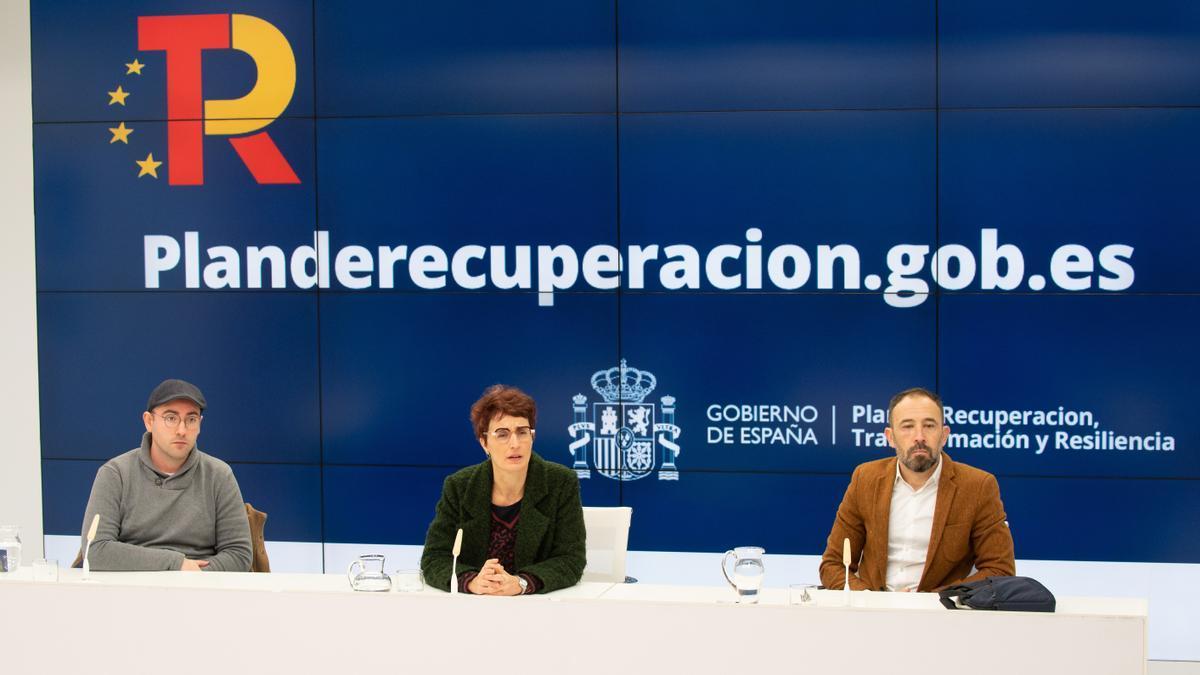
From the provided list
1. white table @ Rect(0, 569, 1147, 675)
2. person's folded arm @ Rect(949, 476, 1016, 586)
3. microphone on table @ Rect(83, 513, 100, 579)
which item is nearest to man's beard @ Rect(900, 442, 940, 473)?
person's folded arm @ Rect(949, 476, 1016, 586)

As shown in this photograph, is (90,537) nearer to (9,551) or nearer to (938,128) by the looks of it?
(9,551)

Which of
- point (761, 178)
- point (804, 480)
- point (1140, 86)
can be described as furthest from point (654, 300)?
point (1140, 86)

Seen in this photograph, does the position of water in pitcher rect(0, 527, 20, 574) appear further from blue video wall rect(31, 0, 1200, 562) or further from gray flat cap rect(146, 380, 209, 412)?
blue video wall rect(31, 0, 1200, 562)

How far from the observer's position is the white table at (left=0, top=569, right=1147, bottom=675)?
Answer: 2316 millimetres

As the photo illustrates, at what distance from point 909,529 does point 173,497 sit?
2.12m

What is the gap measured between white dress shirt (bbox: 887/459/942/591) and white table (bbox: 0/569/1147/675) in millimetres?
610

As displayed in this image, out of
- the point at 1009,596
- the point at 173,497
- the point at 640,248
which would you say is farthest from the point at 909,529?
the point at 173,497

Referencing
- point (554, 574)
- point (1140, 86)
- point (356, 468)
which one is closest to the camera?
A: point (554, 574)

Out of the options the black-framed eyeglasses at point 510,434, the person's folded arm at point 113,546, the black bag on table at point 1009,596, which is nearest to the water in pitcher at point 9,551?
the person's folded arm at point 113,546

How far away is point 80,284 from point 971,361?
3763mm

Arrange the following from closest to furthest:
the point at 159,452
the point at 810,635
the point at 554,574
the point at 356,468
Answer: the point at 810,635, the point at 554,574, the point at 159,452, the point at 356,468

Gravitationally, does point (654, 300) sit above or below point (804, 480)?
above

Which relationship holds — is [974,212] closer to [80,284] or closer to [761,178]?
[761,178]

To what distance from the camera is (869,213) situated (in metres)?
4.63
